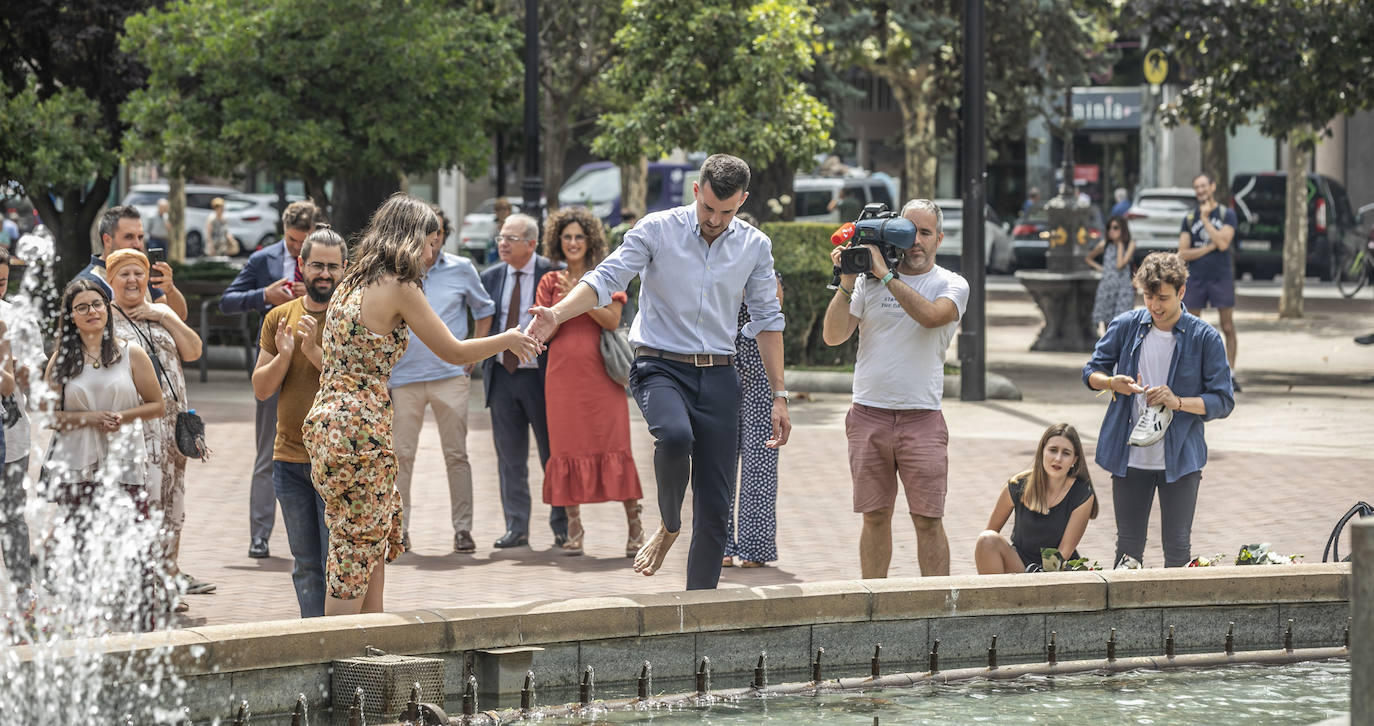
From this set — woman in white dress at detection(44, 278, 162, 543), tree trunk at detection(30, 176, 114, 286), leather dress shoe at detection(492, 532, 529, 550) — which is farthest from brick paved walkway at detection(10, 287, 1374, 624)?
tree trunk at detection(30, 176, 114, 286)

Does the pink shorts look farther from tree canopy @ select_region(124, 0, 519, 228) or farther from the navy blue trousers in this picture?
tree canopy @ select_region(124, 0, 519, 228)

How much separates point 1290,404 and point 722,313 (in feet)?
32.0

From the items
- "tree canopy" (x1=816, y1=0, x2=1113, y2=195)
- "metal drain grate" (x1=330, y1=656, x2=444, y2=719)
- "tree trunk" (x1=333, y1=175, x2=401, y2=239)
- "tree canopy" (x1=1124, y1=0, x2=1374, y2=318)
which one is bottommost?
"metal drain grate" (x1=330, y1=656, x2=444, y2=719)

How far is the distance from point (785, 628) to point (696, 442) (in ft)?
2.63

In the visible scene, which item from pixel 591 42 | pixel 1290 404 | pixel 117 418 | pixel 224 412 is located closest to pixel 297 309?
pixel 117 418

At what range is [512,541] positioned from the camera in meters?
9.49

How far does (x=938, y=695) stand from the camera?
6492 mm

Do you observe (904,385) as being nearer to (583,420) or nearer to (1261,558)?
(1261,558)

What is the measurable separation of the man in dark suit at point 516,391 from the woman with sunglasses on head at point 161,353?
1994mm

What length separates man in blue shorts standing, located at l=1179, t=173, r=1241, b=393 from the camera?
16.6 meters

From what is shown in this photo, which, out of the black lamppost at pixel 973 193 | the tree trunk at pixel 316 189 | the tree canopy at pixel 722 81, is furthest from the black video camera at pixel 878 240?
the tree trunk at pixel 316 189

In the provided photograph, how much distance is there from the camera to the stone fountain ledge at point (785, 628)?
5805mm

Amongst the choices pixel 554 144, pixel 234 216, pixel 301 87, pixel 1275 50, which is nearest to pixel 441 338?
pixel 301 87

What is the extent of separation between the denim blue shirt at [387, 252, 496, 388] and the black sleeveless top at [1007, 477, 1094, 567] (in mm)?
3054
